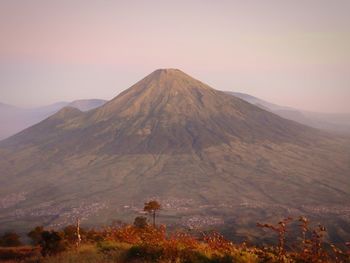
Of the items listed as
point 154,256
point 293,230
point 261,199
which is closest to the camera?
point 154,256

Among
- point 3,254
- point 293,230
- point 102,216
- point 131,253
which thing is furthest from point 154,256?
point 102,216

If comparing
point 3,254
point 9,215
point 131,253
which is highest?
point 131,253

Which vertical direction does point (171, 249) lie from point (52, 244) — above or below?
above

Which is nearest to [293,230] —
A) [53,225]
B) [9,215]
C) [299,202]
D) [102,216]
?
[299,202]

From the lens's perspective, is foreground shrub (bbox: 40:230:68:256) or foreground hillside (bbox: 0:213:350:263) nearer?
foreground hillside (bbox: 0:213:350:263)

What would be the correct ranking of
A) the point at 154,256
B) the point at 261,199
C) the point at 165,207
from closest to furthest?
1. the point at 154,256
2. the point at 165,207
3. the point at 261,199

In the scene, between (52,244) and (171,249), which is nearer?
(171,249)

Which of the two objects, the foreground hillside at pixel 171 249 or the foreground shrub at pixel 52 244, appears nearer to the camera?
the foreground hillside at pixel 171 249

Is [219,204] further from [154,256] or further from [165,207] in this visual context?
[154,256]

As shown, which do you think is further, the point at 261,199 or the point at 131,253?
the point at 261,199

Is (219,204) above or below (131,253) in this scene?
below

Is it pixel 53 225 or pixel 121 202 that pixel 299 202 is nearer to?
pixel 121 202
